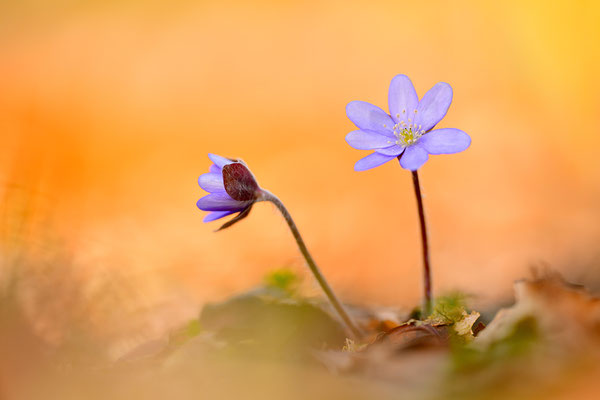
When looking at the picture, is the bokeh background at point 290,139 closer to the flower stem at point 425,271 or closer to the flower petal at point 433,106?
the flower stem at point 425,271

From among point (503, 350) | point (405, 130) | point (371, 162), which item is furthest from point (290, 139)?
point (503, 350)

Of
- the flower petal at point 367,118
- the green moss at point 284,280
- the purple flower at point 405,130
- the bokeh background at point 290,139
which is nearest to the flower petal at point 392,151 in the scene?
the purple flower at point 405,130

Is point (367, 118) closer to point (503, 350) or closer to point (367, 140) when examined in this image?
point (367, 140)

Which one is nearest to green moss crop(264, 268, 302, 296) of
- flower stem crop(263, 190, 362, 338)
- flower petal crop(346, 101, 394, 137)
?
flower stem crop(263, 190, 362, 338)

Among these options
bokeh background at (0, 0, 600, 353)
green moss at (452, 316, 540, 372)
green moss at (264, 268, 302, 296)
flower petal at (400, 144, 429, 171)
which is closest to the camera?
green moss at (452, 316, 540, 372)

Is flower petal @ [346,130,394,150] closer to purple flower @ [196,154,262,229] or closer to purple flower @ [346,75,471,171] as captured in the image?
purple flower @ [346,75,471,171]

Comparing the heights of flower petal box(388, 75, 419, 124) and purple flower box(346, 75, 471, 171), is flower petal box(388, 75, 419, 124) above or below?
above
